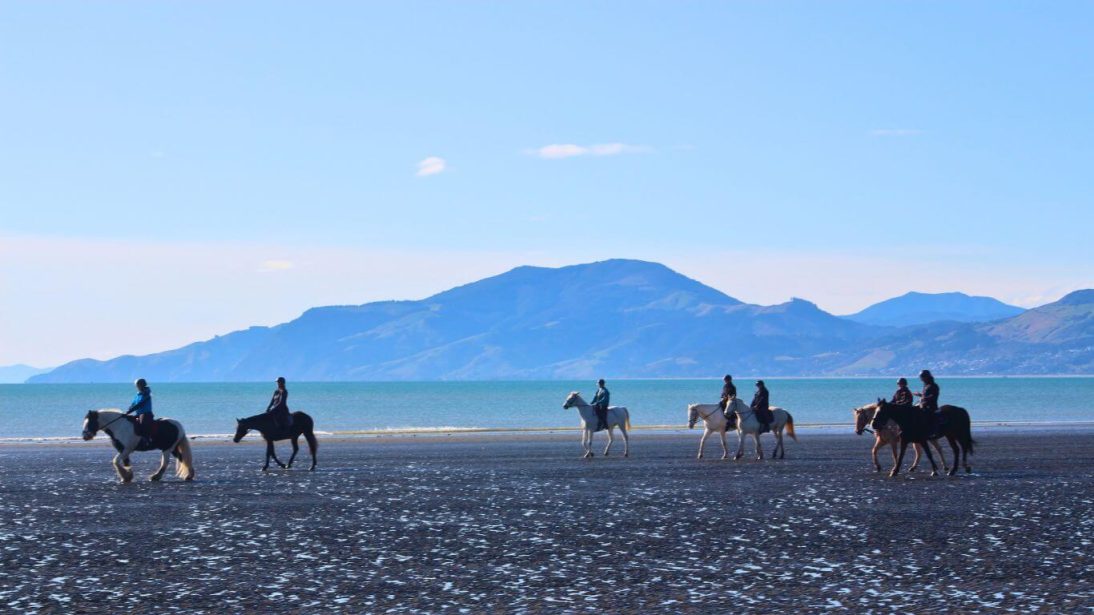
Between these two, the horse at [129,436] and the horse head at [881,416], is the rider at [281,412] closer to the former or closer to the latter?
the horse at [129,436]

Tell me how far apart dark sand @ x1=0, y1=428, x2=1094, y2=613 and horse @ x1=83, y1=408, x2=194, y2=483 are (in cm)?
117

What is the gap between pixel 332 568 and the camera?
18.0 meters

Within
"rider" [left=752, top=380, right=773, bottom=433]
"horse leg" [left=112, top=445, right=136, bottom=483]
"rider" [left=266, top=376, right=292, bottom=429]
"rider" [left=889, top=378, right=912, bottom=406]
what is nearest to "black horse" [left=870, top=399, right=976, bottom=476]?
"rider" [left=889, top=378, right=912, bottom=406]

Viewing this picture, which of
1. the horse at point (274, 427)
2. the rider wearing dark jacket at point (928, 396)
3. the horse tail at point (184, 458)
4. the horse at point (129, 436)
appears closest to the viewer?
the horse at point (129, 436)

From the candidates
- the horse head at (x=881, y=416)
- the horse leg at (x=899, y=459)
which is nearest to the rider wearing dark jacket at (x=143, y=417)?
the horse head at (x=881, y=416)

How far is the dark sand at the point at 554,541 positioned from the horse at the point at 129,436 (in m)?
1.17

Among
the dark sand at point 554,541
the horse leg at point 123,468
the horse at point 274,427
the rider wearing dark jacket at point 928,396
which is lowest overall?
the dark sand at point 554,541

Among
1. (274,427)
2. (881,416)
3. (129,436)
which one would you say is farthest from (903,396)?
(129,436)

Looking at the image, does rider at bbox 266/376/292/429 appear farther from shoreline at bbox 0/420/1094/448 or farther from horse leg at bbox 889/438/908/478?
shoreline at bbox 0/420/1094/448

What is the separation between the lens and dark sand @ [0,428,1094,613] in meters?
15.7

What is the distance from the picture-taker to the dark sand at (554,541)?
15656mm

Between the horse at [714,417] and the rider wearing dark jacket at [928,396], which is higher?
the rider wearing dark jacket at [928,396]

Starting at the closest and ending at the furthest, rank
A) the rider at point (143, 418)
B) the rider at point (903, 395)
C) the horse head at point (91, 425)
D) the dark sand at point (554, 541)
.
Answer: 1. the dark sand at point (554, 541)
2. the horse head at point (91, 425)
3. the rider at point (143, 418)
4. the rider at point (903, 395)

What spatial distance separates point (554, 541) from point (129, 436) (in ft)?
53.3
